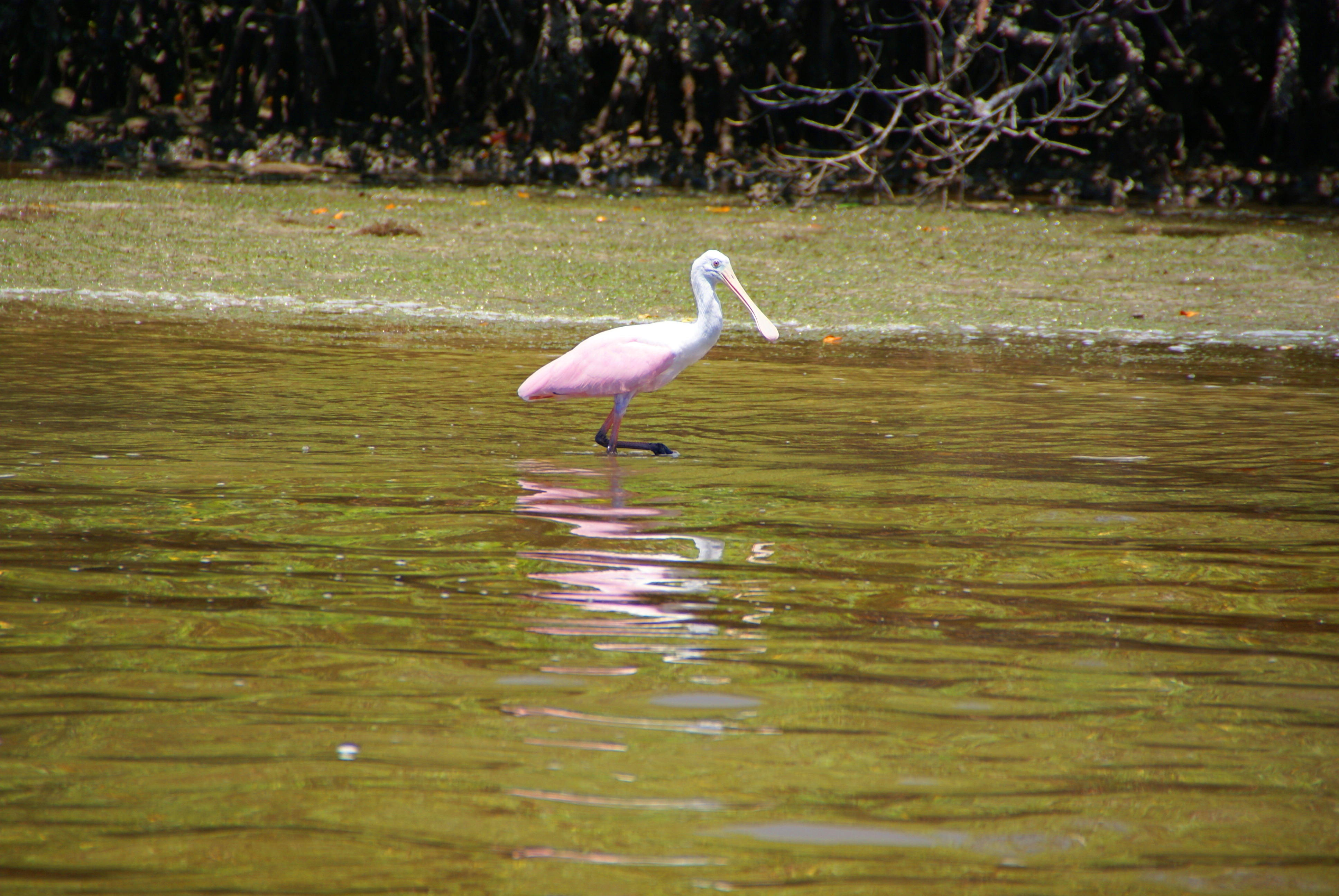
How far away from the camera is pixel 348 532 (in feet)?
13.9

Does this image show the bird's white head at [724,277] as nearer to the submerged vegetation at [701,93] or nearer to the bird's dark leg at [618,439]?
the bird's dark leg at [618,439]

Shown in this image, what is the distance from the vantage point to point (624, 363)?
6.14 metres

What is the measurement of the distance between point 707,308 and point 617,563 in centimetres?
257

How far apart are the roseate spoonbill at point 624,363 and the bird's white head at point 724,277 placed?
33 cm

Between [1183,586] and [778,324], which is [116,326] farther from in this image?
[1183,586]

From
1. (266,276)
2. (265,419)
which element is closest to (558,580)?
(265,419)

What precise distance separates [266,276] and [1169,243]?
7.27 m

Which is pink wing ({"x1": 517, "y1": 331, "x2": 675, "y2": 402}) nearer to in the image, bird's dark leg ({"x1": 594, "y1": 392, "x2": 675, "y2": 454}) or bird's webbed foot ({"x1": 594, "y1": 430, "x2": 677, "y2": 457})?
bird's dark leg ({"x1": 594, "y1": 392, "x2": 675, "y2": 454})

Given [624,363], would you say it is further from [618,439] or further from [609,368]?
[618,439]

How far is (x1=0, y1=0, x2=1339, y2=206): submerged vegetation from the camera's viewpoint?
17.1 m

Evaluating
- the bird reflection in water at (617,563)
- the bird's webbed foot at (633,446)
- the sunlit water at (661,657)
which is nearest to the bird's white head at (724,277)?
the sunlit water at (661,657)

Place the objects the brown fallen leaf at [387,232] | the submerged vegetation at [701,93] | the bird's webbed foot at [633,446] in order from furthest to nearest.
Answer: the submerged vegetation at [701,93]
the brown fallen leaf at [387,232]
the bird's webbed foot at [633,446]

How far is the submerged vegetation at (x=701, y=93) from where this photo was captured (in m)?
17.1

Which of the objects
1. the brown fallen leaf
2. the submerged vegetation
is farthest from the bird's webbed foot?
the submerged vegetation
